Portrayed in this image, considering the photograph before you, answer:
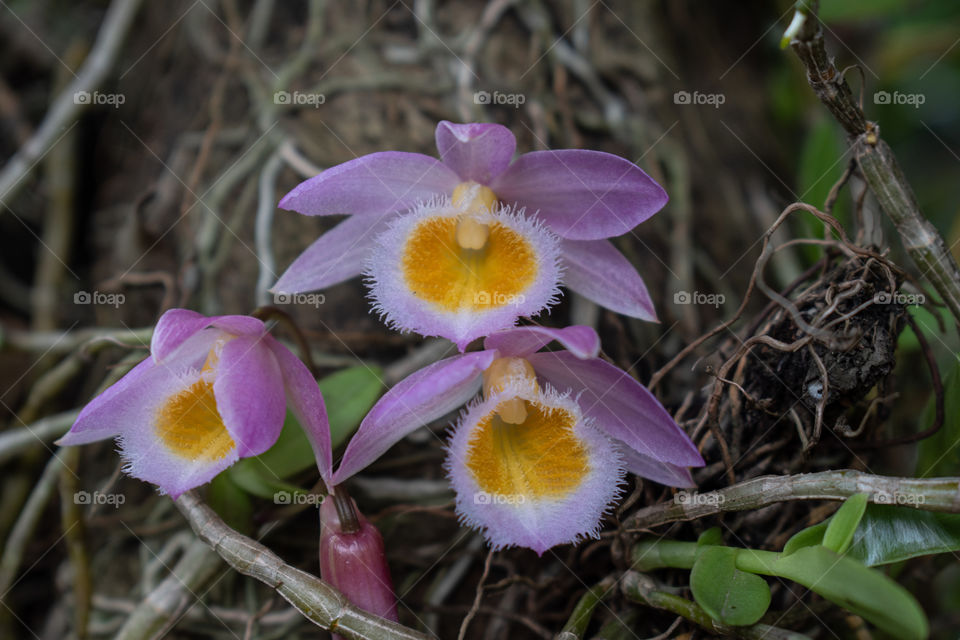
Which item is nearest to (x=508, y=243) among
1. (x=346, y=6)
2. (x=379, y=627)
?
(x=379, y=627)

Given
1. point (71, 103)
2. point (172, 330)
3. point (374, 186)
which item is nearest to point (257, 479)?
point (172, 330)

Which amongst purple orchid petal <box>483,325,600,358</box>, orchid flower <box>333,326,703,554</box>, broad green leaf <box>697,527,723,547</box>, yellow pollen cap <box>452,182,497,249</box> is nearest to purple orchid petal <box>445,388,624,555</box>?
orchid flower <box>333,326,703,554</box>

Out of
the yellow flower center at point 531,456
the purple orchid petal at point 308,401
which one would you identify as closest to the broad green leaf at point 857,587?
the yellow flower center at point 531,456

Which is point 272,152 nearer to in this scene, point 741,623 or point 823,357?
point 823,357

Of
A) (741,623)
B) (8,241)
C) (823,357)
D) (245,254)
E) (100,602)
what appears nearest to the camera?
(741,623)

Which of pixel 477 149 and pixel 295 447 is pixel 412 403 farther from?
pixel 477 149

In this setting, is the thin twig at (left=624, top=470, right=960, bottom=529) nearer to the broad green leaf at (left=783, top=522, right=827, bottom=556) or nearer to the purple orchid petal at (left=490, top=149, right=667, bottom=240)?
the broad green leaf at (left=783, top=522, right=827, bottom=556)

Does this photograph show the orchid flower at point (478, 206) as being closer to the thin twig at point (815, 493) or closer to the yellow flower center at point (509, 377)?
the yellow flower center at point (509, 377)
